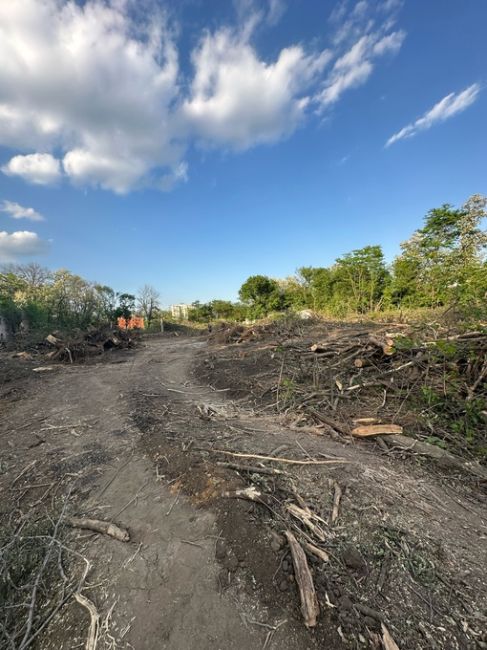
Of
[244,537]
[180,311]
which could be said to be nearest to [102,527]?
[244,537]

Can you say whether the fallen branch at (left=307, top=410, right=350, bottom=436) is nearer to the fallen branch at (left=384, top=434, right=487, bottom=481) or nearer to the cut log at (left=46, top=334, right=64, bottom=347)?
the fallen branch at (left=384, top=434, right=487, bottom=481)

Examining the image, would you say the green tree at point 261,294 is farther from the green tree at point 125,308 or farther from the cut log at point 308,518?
the cut log at point 308,518

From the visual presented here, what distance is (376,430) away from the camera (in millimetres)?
2943

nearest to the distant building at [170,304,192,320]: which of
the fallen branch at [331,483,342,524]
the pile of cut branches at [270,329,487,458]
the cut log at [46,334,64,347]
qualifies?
the cut log at [46,334,64,347]

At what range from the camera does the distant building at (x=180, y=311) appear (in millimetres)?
27750

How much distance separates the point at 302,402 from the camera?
3957 mm

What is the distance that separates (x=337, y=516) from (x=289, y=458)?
0.70 m

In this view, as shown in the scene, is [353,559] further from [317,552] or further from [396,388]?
[396,388]

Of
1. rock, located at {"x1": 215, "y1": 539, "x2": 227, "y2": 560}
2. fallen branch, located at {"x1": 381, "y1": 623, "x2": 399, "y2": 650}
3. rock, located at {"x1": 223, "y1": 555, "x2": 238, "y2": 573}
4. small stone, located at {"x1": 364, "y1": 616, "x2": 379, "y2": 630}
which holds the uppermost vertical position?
rock, located at {"x1": 215, "y1": 539, "x2": 227, "y2": 560}

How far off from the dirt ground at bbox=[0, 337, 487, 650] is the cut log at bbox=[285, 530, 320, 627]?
1.6 inches

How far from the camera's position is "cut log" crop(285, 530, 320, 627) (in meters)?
1.30

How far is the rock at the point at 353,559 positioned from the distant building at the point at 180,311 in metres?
26.7

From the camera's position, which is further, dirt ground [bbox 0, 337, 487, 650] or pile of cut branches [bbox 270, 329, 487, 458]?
pile of cut branches [bbox 270, 329, 487, 458]

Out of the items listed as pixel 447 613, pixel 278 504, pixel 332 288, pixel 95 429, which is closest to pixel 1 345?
pixel 95 429
